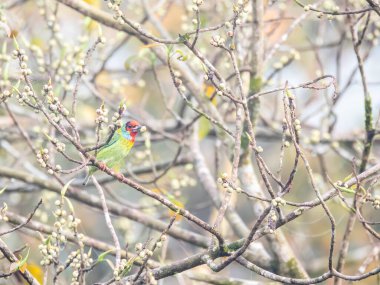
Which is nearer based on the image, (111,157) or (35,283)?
(35,283)

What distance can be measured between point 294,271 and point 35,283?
5.28ft

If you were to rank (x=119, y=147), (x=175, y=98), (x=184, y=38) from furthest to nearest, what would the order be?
1. (x=175, y=98)
2. (x=119, y=147)
3. (x=184, y=38)

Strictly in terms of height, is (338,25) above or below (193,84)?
above

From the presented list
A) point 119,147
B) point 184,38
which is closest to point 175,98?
point 119,147

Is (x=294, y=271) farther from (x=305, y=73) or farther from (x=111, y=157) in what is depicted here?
(x=305, y=73)

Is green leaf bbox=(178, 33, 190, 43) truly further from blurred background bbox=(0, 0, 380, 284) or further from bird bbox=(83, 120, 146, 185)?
bird bbox=(83, 120, 146, 185)

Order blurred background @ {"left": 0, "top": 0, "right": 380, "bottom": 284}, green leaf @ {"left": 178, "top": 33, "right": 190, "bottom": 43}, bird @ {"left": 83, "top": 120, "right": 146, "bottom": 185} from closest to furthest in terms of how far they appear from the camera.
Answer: green leaf @ {"left": 178, "top": 33, "right": 190, "bottom": 43}, bird @ {"left": 83, "top": 120, "right": 146, "bottom": 185}, blurred background @ {"left": 0, "top": 0, "right": 380, "bottom": 284}

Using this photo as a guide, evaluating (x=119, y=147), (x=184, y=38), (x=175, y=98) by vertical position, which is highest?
(x=175, y=98)

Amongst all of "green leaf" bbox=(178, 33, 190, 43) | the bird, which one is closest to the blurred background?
"green leaf" bbox=(178, 33, 190, 43)

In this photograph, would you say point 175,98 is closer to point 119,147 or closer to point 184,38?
point 119,147

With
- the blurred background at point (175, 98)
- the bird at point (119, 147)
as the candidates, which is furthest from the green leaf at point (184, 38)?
the bird at point (119, 147)

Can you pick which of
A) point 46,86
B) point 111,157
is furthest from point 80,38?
point 46,86

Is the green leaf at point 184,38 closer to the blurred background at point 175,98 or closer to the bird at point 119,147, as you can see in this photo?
the blurred background at point 175,98

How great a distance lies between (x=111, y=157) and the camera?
3.69 m
